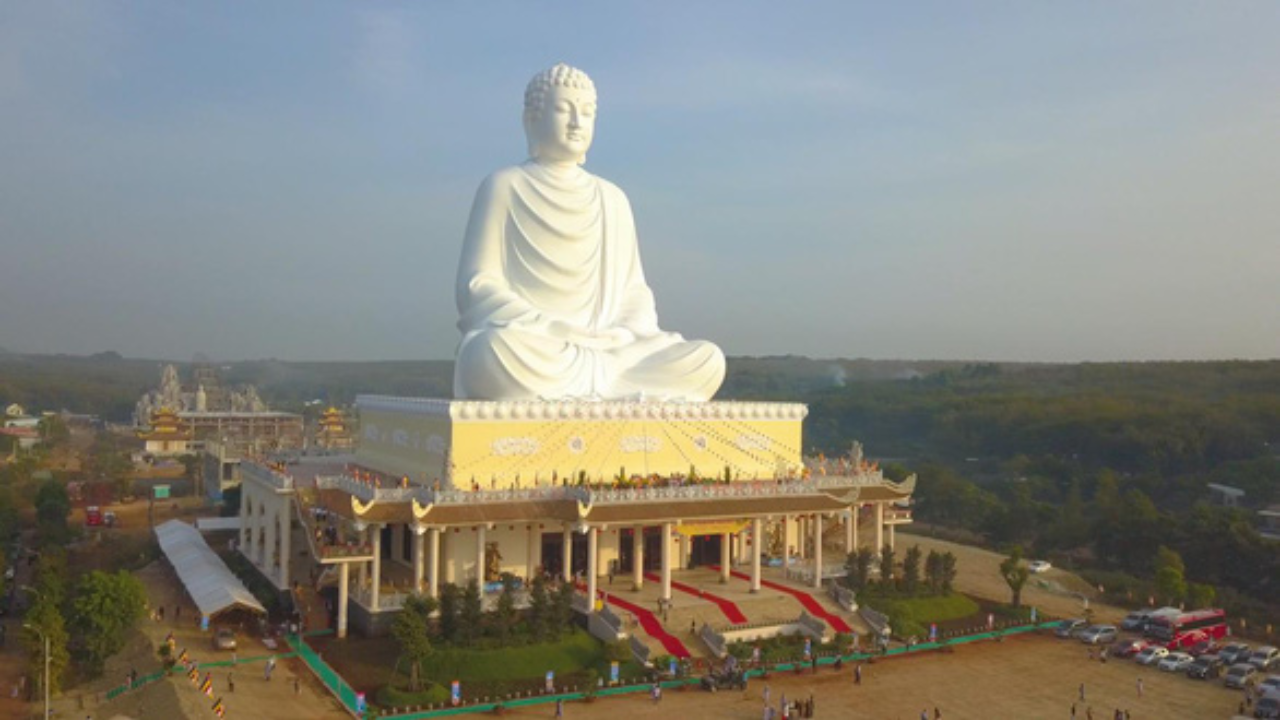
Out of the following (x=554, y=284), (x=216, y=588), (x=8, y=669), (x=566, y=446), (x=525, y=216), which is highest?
(x=525, y=216)

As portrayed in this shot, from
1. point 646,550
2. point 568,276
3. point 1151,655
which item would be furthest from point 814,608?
point 568,276

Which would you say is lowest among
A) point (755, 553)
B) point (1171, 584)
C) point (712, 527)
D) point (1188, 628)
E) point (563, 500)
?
point (1188, 628)

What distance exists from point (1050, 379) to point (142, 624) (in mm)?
84692

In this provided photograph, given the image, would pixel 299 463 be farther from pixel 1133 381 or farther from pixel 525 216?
pixel 1133 381

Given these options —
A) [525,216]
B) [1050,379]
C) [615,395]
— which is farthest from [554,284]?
[1050,379]

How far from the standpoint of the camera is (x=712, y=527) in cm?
2302

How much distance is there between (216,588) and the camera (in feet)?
71.9

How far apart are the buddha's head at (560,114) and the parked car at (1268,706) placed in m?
20.1

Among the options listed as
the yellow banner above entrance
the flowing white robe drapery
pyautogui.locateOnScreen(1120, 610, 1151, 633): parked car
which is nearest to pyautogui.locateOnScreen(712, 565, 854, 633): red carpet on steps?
the yellow banner above entrance

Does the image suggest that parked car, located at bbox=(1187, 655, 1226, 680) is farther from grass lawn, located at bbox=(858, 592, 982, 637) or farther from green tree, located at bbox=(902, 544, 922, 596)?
green tree, located at bbox=(902, 544, 922, 596)

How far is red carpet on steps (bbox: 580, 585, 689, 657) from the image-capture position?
1961 cm

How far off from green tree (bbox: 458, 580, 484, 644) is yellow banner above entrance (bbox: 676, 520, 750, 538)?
5282 millimetres

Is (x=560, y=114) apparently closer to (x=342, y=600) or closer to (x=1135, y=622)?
(x=342, y=600)

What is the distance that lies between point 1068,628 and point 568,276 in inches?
584
